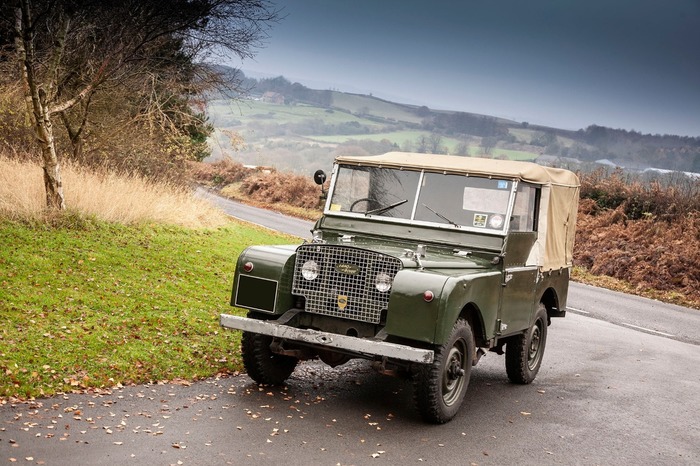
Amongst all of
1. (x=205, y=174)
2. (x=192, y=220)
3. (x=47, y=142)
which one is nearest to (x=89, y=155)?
(x=192, y=220)

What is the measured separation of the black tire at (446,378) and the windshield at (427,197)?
1.46m

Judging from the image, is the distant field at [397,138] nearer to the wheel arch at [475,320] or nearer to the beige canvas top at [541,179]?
the beige canvas top at [541,179]

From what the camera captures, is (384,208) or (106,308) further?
(106,308)

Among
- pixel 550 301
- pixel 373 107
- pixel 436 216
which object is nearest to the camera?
pixel 436 216

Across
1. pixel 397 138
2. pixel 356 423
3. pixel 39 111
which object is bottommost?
pixel 356 423

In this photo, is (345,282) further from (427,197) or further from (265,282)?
(427,197)

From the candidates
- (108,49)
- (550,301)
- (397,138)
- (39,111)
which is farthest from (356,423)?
(397,138)

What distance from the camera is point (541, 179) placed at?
927 cm

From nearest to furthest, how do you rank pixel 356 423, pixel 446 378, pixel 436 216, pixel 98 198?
pixel 356 423, pixel 446 378, pixel 436 216, pixel 98 198

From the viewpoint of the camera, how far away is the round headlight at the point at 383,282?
7.34 meters

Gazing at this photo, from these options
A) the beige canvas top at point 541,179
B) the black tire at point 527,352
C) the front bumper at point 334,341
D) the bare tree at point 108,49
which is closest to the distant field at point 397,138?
the bare tree at point 108,49

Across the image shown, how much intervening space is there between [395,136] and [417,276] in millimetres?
67564

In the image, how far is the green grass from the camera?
8.00 meters

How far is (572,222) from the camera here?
34.9ft
